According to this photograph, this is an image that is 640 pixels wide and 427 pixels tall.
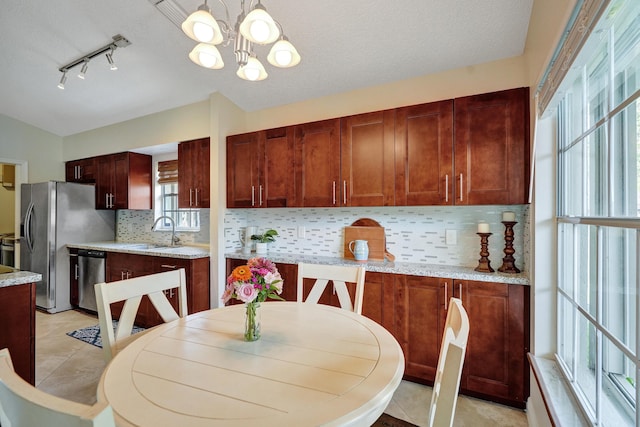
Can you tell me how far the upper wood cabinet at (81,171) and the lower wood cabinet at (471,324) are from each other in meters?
4.52

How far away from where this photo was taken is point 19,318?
1.89 meters

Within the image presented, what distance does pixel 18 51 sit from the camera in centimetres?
302

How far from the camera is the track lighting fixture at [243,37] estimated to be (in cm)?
127

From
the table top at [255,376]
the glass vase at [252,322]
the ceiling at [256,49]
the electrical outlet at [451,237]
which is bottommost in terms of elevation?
the table top at [255,376]

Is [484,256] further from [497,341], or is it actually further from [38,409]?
[38,409]

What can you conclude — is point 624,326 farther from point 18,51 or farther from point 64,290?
point 64,290

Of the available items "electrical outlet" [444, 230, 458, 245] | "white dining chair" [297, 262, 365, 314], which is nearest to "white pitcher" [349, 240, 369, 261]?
"electrical outlet" [444, 230, 458, 245]

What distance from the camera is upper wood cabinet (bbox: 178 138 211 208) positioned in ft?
11.1

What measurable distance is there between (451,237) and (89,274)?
4409 millimetres

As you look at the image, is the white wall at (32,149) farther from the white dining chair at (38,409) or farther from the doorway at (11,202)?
the white dining chair at (38,409)

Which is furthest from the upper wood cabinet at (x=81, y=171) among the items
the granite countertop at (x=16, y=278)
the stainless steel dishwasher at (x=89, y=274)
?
the granite countertop at (x=16, y=278)

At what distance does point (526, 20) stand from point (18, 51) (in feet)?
15.0

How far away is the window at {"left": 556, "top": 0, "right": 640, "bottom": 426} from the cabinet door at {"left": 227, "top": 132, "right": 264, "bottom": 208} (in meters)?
2.51

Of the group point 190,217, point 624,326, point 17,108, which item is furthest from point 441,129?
point 17,108
